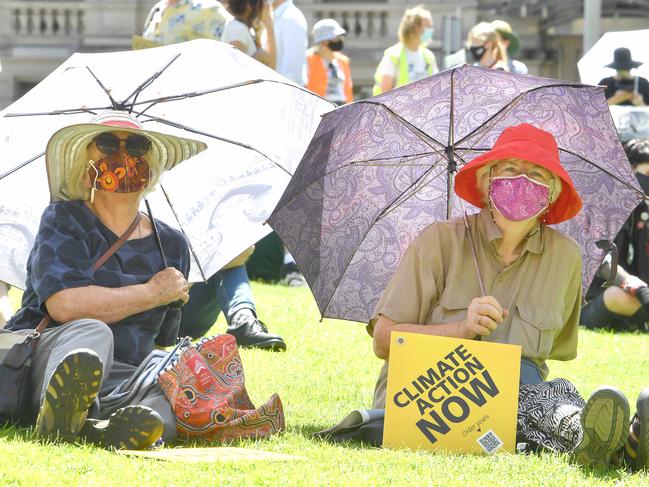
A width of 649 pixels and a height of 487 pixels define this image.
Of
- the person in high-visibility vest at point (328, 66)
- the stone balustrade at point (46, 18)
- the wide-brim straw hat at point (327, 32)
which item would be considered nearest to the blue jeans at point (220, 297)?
the person in high-visibility vest at point (328, 66)

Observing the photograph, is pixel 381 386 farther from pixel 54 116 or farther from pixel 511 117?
pixel 54 116

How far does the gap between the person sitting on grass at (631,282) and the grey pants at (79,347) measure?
17.7 ft

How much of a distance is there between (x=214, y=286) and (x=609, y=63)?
3949 millimetres

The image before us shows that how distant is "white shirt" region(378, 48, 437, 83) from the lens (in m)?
15.0

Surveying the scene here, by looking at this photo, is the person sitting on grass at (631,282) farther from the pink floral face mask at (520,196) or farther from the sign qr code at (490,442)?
the sign qr code at (490,442)

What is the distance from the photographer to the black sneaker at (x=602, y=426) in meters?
5.27

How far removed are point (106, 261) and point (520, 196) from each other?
5.37 ft

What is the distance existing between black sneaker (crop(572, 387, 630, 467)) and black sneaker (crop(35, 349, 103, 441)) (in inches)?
66.1

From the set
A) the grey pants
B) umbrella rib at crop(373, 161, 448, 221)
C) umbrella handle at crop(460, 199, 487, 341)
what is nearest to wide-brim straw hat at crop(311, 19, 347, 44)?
umbrella rib at crop(373, 161, 448, 221)

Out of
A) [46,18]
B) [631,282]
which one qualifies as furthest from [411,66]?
[46,18]

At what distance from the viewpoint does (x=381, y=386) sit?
643 centimetres

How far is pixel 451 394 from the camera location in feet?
19.5

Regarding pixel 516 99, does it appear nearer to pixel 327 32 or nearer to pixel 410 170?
pixel 410 170

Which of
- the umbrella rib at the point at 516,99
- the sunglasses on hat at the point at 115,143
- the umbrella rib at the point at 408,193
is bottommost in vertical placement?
the umbrella rib at the point at 408,193
